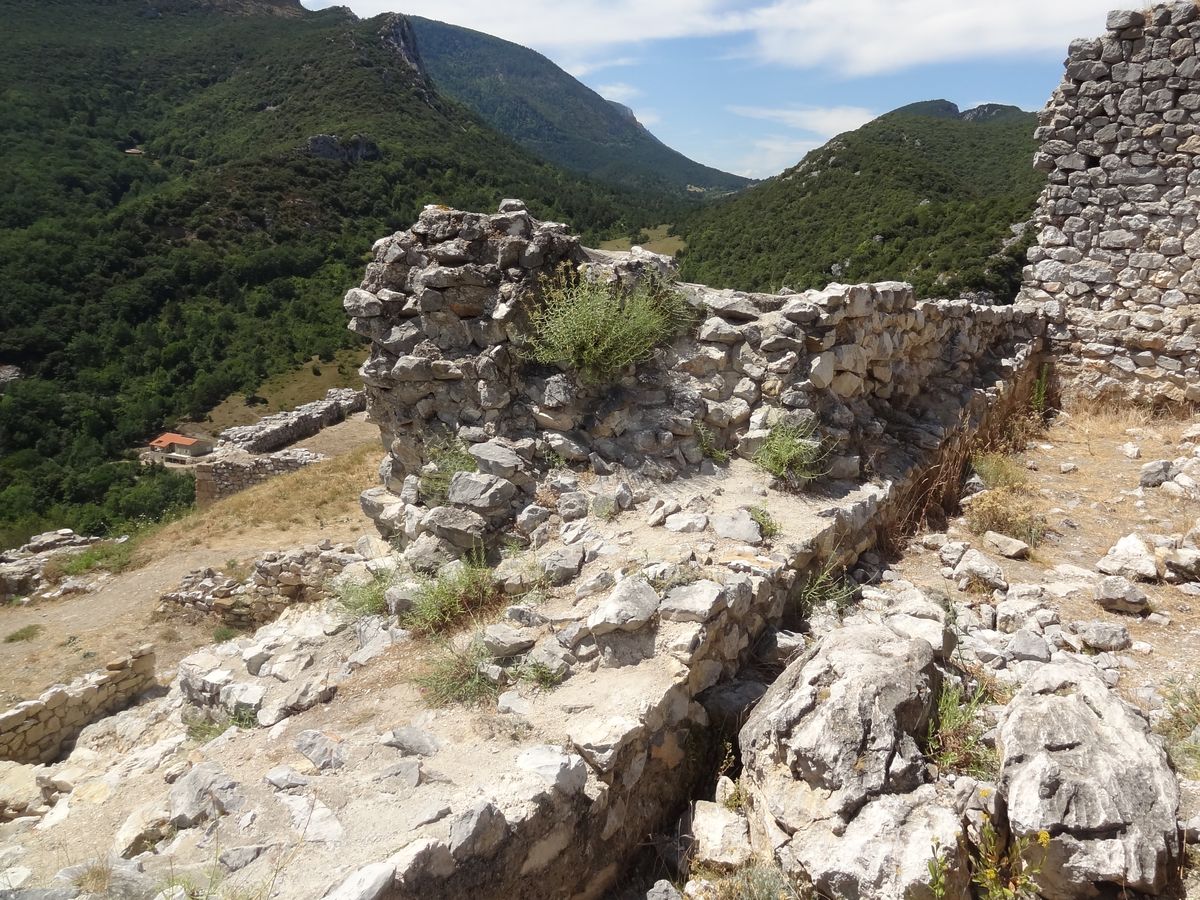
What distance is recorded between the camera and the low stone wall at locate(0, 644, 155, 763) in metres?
6.62

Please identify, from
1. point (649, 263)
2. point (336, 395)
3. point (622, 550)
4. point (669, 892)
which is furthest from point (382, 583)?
point (336, 395)

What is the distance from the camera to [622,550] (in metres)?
4.19

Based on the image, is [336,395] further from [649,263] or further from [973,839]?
[973,839]

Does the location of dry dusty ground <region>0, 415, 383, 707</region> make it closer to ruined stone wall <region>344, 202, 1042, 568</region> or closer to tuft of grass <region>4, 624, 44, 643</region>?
tuft of grass <region>4, 624, 44, 643</region>

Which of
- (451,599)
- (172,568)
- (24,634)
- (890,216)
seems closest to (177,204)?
(890,216)

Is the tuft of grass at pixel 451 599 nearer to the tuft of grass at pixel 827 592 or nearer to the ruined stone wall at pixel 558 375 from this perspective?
the ruined stone wall at pixel 558 375

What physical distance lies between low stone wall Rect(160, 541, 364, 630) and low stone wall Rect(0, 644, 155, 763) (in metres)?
1.60

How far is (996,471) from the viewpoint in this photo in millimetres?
5961

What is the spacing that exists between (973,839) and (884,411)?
4146 mm

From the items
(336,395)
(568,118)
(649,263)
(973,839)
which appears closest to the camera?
(973,839)

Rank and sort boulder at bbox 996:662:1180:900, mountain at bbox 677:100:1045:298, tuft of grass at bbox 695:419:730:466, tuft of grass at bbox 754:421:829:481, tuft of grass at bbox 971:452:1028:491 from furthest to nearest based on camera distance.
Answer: mountain at bbox 677:100:1045:298 < tuft of grass at bbox 971:452:1028:491 < tuft of grass at bbox 695:419:730:466 < tuft of grass at bbox 754:421:829:481 < boulder at bbox 996:662:1180:900

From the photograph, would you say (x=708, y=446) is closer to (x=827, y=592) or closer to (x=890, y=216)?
(x=827, y=592)

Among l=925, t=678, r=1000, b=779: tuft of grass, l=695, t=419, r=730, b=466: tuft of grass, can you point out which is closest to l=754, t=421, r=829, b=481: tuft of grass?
l=695, t=419, r=730, b=466: tuft of grass

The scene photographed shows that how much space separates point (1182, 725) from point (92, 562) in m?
14.9
